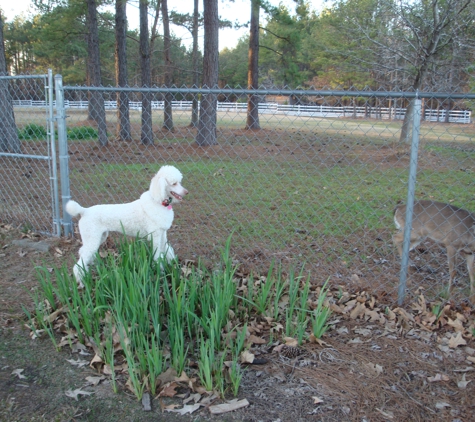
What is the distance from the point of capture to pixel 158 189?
3.83m

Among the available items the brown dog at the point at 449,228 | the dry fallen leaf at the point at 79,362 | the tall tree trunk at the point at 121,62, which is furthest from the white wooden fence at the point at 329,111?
the dry fallen leaf at the point at 79,362

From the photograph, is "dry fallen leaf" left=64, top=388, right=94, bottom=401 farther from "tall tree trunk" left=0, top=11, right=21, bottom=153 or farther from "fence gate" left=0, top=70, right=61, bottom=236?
"tall tree trunk" left=0, top=11, right=21, bottom=153

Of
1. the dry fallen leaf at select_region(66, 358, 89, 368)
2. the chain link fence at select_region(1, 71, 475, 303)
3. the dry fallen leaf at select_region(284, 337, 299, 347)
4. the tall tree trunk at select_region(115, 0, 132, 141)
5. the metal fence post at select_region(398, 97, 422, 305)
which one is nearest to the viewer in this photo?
the dry fallen leaf at select_region(66, 358, 89, 368)

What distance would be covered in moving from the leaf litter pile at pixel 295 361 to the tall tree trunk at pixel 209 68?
29.3 ft

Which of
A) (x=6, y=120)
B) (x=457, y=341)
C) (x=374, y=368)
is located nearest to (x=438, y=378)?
(x=374, y=368)

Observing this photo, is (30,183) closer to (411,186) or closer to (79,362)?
Answer: (79,362)

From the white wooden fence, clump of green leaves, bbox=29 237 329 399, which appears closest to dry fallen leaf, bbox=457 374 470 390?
clump of green leaves, bbox=29 237 329 399

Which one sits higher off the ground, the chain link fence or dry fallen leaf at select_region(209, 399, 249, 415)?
the chain link fence

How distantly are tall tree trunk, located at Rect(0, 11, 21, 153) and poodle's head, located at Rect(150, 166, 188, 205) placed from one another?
7.28 metres

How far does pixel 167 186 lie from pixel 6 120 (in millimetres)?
8041

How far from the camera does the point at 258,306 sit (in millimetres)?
3465

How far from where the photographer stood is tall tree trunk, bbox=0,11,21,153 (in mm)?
9742

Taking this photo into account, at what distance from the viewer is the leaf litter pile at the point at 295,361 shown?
254 centimetres

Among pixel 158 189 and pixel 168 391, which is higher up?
pixel 158 189
